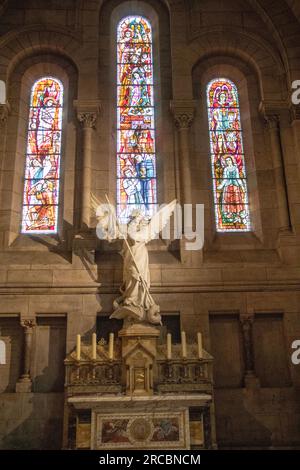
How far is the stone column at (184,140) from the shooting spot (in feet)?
39.2

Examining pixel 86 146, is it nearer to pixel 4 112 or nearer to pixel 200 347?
pixel 4 112

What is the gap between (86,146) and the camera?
1222cm

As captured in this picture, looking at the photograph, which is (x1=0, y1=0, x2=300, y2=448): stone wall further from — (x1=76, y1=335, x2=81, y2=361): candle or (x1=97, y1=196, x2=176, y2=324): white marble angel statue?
(x1=76, y1=335, x2=81, y2=361): candle

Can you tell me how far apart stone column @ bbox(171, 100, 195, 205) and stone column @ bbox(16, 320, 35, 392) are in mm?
4254

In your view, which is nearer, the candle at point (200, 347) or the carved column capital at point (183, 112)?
the candle at point (200, 347)

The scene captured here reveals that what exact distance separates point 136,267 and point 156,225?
42.5 inches

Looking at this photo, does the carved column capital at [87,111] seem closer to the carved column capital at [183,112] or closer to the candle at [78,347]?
the carved column capital at [183,112]

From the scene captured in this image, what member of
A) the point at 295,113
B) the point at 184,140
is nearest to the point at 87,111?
the point at 184,140

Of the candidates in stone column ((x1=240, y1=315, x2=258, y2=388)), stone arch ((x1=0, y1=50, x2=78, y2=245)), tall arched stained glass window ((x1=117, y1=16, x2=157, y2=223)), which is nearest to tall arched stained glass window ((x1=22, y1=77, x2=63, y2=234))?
stone arch ((x1=0, y1=50, x2=78, y2=245))

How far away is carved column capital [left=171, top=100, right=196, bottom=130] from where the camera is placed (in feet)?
41.1

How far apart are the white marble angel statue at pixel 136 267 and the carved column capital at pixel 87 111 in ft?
8.85

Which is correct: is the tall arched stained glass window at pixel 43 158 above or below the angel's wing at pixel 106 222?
above

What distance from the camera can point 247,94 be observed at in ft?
43.8

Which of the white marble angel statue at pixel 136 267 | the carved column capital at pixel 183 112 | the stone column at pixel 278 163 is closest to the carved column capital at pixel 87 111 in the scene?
the carved column capital at pixel 183 112
